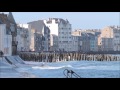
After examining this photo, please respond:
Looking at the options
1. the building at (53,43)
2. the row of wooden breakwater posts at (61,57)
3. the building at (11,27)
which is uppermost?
the building at (11,27)

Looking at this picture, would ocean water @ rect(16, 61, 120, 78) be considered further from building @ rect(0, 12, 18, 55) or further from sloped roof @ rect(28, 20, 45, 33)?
sloped roof @ rect(28, 20, 45, 33)

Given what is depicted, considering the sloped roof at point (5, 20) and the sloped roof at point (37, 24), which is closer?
the sloped roof at point (5, 20)

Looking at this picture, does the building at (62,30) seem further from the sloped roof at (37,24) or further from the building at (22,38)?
the building at (22,38)

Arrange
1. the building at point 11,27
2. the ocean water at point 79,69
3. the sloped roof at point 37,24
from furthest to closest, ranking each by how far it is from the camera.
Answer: the sloped roof at point 37,24 → the building at point 11,27 → the ocean water at point 79,69

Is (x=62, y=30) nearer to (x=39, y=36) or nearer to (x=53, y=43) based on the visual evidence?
(x=53, y=43)

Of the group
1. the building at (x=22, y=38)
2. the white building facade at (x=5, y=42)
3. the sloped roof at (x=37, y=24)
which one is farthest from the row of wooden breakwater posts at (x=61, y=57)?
the sloped roof at (x=37, y=24)
